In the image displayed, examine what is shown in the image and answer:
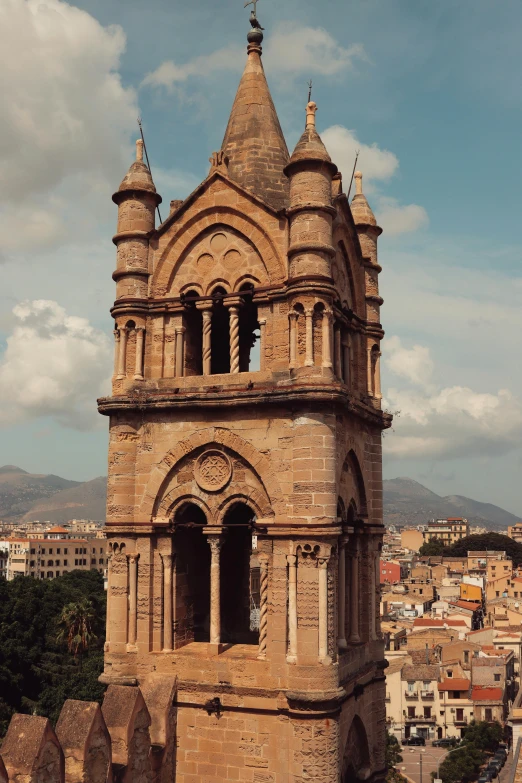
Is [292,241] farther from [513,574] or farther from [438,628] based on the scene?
[513,574]

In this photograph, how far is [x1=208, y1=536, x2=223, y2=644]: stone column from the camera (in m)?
16.2

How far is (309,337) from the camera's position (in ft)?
52.7

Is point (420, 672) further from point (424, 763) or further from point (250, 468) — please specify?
point (250, 468)

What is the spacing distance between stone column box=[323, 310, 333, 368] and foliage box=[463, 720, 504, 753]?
69243 mm

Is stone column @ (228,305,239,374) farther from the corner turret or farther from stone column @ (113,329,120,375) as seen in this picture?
stone column @ (113,329,120,375)

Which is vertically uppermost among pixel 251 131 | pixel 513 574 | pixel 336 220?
pixel 251 131

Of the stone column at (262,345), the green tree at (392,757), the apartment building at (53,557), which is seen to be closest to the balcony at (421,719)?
the green tree at (392,757)

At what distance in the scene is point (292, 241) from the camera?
16.6 meters

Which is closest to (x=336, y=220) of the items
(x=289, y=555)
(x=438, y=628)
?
(x=289, y=555)

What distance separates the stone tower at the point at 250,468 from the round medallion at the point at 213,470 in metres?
0.03

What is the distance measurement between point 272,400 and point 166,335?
10.2 ft

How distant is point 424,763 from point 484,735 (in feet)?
21.3

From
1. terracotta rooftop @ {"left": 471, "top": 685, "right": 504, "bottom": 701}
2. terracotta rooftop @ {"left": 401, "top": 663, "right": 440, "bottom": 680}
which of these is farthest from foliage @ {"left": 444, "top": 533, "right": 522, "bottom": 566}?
terracotta rooftop @ {"left": 401, "top": 663, "right": 440, "bottom": 680}

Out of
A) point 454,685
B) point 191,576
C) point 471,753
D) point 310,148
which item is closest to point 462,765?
point 471,753
